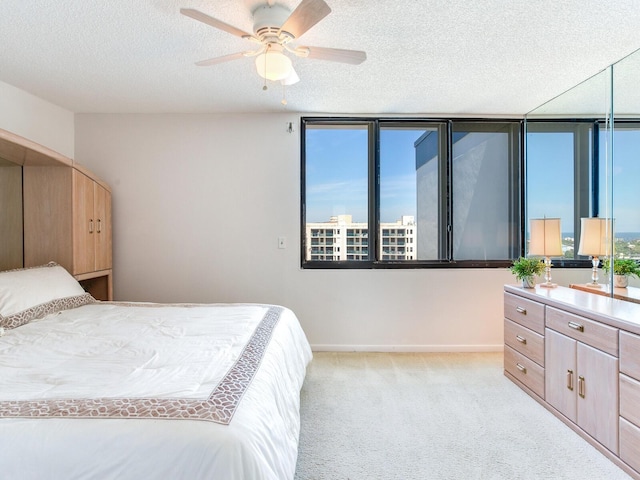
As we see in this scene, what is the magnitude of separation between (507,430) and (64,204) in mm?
3605

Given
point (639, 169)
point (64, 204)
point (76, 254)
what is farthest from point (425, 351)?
point (64, 204)

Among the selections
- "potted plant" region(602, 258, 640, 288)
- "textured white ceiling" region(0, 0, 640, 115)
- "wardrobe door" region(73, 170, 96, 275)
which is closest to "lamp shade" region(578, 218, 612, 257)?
"potted plant" region(602, 258, 640, 288)

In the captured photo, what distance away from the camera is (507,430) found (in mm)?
2035

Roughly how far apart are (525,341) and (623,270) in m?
0.78

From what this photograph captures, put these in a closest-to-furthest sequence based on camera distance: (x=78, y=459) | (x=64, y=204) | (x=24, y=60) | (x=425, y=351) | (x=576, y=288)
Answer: (x=78, y=459) → (x=24, y=60) → (x=576, y=288) → (x=64, y=204) → (x=425, y=351)

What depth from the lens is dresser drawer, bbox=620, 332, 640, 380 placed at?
1.65 meters

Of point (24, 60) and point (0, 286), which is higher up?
point (24, 60)

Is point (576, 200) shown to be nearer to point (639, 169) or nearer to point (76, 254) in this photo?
point (639, 169)

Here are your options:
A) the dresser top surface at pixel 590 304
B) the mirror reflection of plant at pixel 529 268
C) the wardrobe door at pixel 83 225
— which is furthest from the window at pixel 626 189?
the wardrobe door at pixel 83 225

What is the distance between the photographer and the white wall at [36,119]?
2709 millimetres

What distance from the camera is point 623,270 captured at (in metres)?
2.23

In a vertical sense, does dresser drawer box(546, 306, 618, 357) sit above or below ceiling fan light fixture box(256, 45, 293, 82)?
below

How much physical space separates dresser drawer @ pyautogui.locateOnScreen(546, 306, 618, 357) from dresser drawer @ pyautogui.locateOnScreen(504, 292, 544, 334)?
0.09m

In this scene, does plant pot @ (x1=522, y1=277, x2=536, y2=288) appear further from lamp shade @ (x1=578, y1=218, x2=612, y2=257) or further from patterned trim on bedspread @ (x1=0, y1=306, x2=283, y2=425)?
patterned trim on bedspread @ (x1=0, y1=306, x2=283, y2=425)
